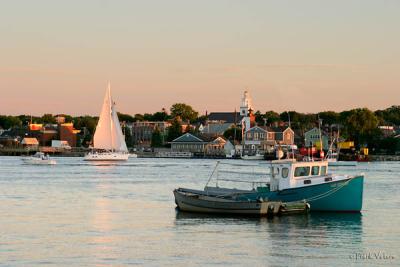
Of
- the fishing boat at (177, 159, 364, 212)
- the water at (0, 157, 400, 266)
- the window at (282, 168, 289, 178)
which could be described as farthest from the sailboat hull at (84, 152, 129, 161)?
the window at (282, 168, 289, 178)

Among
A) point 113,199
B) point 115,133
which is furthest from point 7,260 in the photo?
point 115,133

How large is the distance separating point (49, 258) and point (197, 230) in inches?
425

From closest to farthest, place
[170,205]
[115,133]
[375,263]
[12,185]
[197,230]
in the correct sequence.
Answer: [375,263] < [197,230] < [170,205] < [12,185] < [115,133]

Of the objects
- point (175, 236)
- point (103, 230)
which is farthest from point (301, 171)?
point (103, 230)

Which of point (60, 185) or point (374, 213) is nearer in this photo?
point (374, 213)

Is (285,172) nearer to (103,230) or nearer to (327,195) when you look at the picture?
(327,195)

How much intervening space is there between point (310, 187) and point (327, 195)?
115cm

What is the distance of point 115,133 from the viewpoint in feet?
566

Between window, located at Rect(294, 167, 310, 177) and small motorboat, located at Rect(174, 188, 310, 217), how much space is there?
172 cm

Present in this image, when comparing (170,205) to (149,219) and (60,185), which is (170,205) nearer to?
(149,219)

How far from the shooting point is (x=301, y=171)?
52.0m

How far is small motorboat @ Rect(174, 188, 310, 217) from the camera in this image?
165 ft

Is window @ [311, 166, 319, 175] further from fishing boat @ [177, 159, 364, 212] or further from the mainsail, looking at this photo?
the mainsail

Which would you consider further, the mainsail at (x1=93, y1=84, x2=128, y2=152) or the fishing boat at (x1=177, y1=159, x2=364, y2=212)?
the mainsail at (x1=93, y1=84, x2=128, y2=152)
